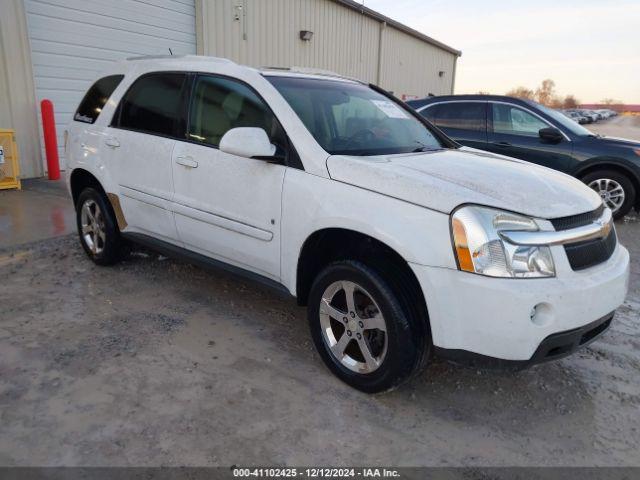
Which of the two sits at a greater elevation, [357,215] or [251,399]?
[357,215]

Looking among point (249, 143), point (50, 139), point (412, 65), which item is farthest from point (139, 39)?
point (412, 65)

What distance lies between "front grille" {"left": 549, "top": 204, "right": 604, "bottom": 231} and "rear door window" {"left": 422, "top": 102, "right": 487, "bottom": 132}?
16.1 feet

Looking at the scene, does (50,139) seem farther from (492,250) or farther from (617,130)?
(617,130)

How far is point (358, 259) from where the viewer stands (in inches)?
109

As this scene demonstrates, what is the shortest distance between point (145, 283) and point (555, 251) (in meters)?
3.25

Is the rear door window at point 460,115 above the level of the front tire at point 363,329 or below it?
above

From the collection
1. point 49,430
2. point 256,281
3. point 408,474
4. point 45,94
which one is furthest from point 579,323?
point 45,94

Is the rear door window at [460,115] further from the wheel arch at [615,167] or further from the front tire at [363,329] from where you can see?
the front tire at [363,329]

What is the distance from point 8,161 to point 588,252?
25.9 ft

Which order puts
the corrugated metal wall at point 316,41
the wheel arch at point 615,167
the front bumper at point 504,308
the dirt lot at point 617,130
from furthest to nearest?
the dirt lot at point 617,130
the corrugated metal wall at point 316,41
the wheel arch at point 615,167
the front bumper at point 504,308

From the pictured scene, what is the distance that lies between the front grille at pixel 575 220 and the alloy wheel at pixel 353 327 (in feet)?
3.17

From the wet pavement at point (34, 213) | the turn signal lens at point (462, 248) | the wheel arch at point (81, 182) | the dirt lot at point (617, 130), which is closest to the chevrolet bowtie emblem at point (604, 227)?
the turn signal lens at point (462, 248)

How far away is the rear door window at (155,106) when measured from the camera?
3.74m

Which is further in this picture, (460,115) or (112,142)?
(460,115)
